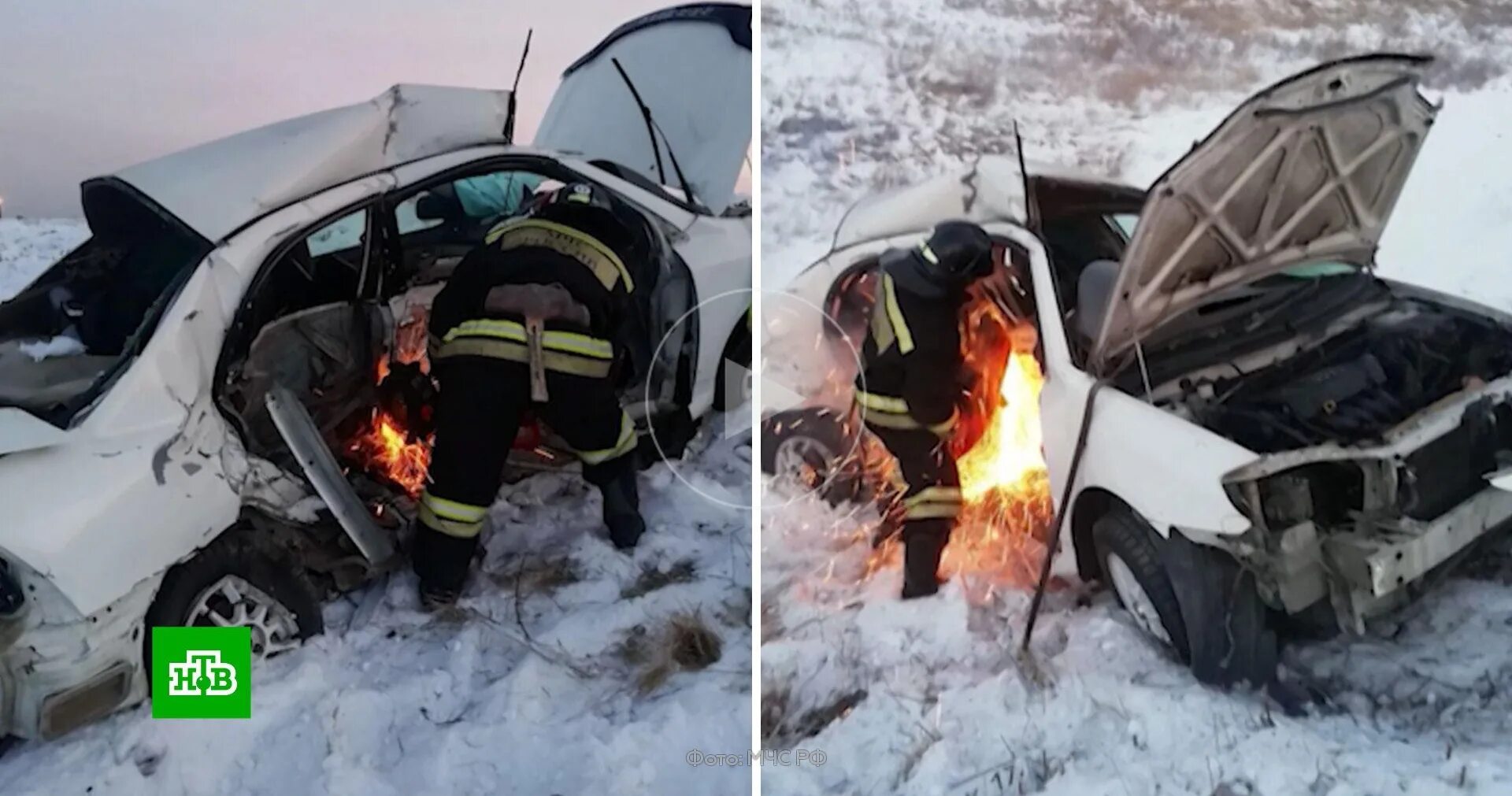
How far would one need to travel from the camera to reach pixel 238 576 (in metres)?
2.59

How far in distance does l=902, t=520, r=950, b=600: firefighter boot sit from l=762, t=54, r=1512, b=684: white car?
0.90 ft

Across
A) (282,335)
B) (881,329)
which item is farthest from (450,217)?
(881,329)

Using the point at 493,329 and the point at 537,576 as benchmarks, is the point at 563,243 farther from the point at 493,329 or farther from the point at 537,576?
the point at 537,576

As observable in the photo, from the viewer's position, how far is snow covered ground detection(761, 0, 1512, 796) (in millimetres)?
2711

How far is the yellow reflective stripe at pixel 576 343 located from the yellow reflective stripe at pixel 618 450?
177mm

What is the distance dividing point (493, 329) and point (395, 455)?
0.40m

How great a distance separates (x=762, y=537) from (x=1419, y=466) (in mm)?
1508

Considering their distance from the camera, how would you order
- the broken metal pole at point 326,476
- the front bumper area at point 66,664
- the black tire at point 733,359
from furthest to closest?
1. the black tire at point 733,359
2. the broken metal pole at point 326,476
3. the front bumper area at point 66,664

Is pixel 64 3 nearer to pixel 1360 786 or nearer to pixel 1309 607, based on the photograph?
pixel 1309 607

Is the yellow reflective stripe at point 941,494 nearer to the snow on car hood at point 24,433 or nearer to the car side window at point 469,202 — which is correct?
the car side window at point 469,202

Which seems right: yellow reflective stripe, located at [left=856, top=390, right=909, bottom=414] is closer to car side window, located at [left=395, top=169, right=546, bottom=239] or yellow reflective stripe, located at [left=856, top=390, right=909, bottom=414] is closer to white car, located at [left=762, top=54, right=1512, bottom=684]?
white car, located at [left=762, top=54, right=1512, bottom=684]

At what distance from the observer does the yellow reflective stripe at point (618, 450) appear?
290 centimetres

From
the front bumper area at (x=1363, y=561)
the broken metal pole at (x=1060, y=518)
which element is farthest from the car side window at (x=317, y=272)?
the front bumper area at (x=1363, y=561)

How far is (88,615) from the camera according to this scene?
2.35 meters
